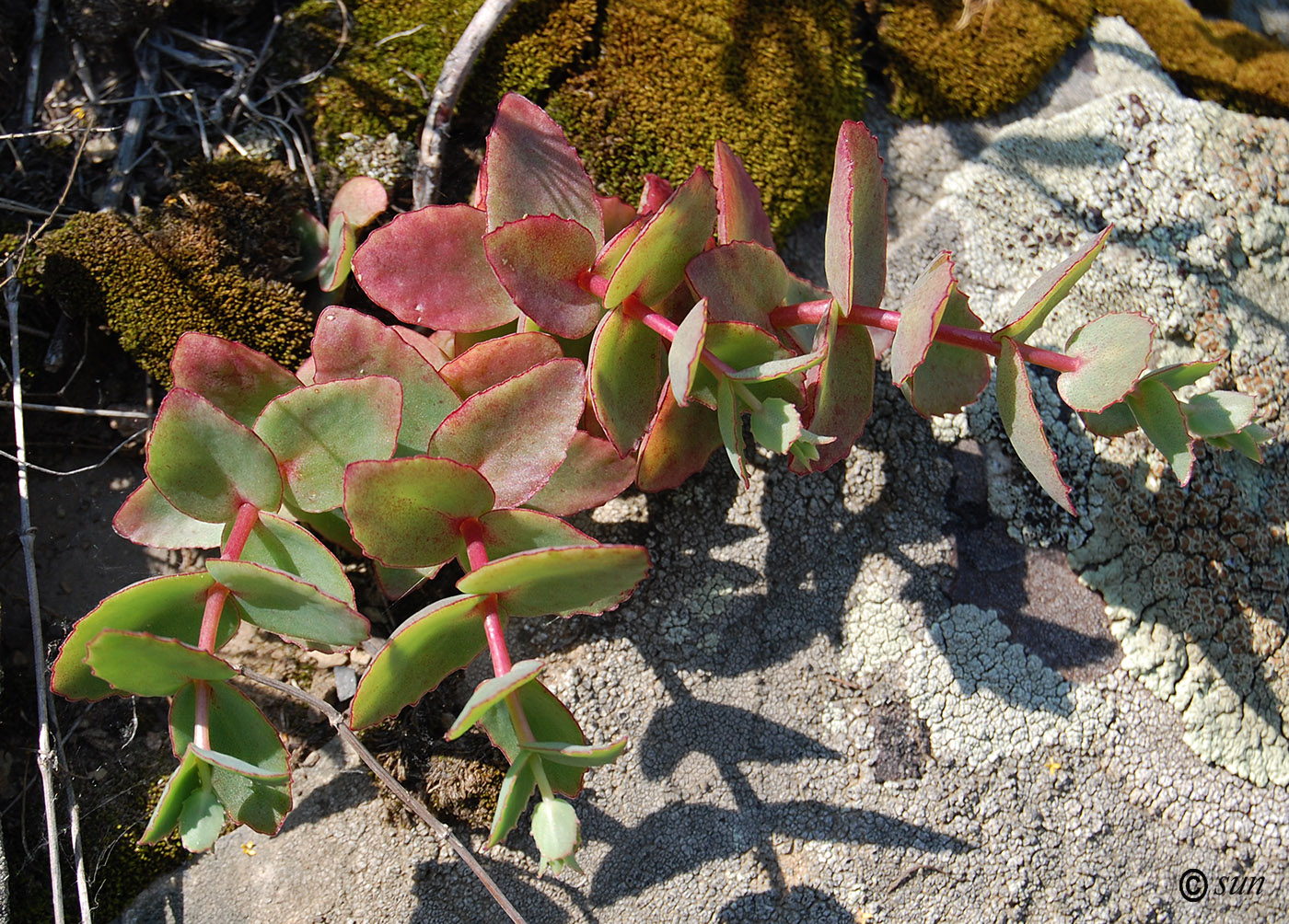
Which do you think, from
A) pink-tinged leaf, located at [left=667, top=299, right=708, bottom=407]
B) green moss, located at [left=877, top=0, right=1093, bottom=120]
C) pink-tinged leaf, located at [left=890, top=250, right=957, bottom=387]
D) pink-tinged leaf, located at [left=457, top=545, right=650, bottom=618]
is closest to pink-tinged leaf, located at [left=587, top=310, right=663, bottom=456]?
pink-tinged leaf, located at [left=667, top=299, right=708, bottom=407]

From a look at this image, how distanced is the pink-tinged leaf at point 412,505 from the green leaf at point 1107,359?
829 millimetres

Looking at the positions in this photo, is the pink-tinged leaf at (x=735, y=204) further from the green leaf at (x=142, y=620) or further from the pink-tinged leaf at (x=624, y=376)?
the green leaf at (x=142, y=620)

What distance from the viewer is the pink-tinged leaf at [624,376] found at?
1.29m

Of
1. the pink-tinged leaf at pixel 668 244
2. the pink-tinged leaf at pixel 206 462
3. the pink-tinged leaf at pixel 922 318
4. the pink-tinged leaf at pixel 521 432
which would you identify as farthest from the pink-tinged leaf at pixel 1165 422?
the pink-tinged leaf at pixel 206 462

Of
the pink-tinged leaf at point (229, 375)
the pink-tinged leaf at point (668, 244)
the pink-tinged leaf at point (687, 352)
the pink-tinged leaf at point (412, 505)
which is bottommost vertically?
the pink-tinged leaf at point (412, 505)

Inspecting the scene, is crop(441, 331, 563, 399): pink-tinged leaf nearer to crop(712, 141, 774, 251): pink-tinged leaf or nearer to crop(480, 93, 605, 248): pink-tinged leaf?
crop(480, 93, 605, 248): pink-tinged leaf

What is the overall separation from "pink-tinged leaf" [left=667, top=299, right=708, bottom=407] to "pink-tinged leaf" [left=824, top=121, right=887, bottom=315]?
23 centimetres

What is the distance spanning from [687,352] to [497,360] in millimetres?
353

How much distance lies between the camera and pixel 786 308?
1.40 metres

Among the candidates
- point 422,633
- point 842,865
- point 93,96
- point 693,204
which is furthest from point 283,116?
point 842,865

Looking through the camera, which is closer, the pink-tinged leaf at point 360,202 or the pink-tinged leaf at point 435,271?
the pink-tinged leaf at point 435,271

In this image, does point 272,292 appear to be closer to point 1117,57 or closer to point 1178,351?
point 1178,351

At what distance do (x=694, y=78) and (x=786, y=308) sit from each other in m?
0.67

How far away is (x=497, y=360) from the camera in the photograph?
4.43 ft
